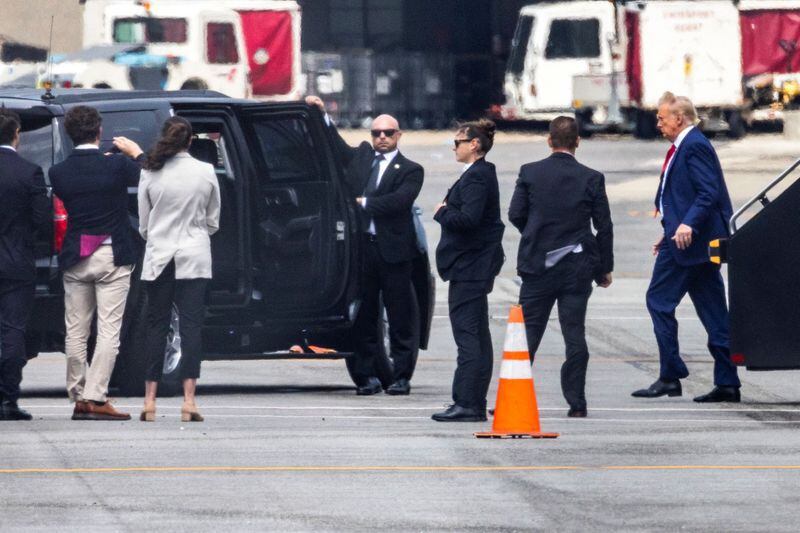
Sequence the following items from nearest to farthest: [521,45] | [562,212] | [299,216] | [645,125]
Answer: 1. [562,212]
2. [299,216]
3. [645,125]
4. [521,45]

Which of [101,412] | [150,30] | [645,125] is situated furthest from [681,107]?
[645,125]

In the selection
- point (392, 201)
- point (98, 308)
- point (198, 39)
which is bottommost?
point (98, 308)

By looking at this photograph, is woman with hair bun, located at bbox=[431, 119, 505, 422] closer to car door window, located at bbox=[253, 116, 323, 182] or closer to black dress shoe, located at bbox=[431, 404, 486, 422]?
black dress shoe, located at bbox=[431, 404, 486, 422]

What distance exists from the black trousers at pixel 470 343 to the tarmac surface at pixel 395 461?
0.74ft

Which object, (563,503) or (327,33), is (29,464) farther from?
(327,33)

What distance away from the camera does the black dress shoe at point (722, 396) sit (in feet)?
42.3

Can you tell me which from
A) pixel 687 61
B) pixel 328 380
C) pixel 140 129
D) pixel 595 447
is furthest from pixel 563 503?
pixel 687 61

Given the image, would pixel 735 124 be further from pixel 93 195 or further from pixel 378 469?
pixel 378 469

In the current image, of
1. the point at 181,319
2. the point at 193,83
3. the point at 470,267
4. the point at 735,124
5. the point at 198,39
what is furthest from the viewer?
the point at 735,124

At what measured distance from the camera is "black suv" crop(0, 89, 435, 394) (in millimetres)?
12766

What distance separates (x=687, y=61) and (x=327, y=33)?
53.3ft

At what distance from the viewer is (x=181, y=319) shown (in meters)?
11.7

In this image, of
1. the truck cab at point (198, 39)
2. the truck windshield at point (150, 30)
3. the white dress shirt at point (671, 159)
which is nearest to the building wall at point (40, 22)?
the truck cab at point (198, 39)

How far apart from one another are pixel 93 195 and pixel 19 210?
0.44 meters
